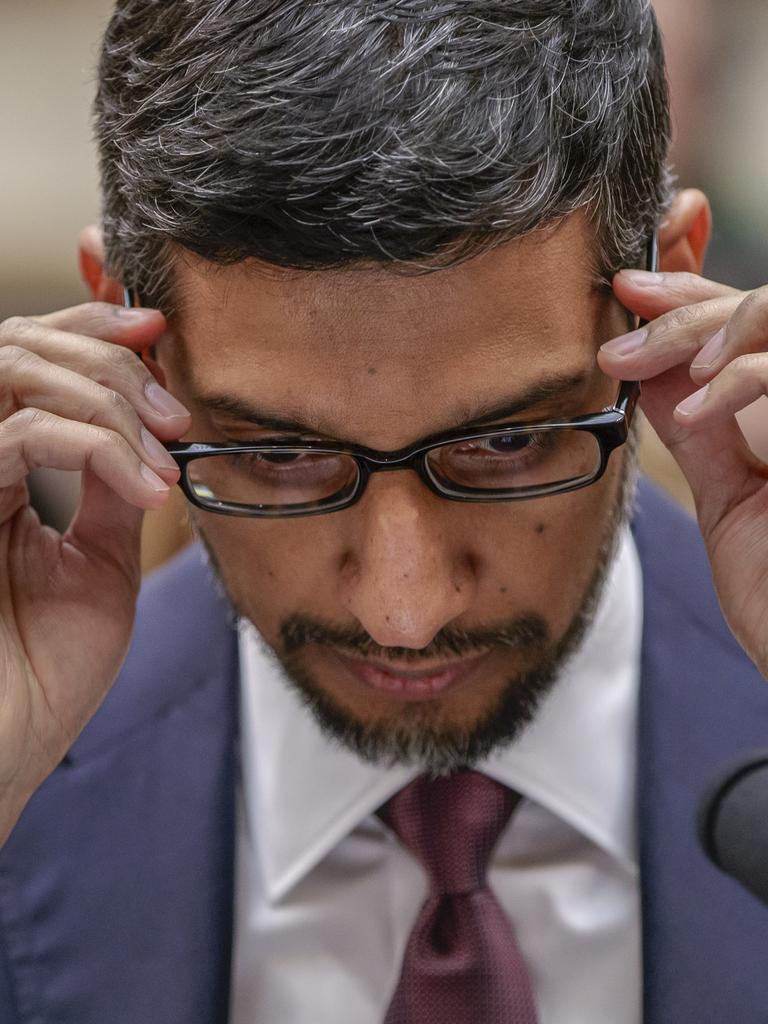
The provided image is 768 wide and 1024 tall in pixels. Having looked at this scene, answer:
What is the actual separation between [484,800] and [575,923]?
0.50ft

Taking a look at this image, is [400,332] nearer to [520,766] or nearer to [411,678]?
[411,678]

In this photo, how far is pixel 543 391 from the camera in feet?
3.37

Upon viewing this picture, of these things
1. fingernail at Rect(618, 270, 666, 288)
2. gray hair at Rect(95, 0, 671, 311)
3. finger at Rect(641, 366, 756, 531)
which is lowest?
finger at Rect(641, 366, 756, 531)

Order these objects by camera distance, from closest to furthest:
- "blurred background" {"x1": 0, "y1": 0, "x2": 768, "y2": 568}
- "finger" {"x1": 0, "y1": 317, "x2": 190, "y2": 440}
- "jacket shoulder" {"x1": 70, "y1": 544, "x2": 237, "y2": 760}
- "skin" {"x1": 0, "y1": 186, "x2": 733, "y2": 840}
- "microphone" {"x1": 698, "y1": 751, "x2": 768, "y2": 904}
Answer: "microphone" {"x1": 698, "y1": 751, "x2": 768, "y2": 904}
"skin" {"x1": 0, "y1": 186, "x2": 733, "y2": 840}
"finger" {"x1": 0, "y1": 317, "x2": 190, "y2": 440}
"jacket shoulder" {"x1": 70, "y1": 544, "x2": 237, "y2": 760}
"blurred background" {"x1": 0, "y1": 0, "x2": 768, "y2": 568}

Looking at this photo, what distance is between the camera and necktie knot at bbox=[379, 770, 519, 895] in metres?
1.27

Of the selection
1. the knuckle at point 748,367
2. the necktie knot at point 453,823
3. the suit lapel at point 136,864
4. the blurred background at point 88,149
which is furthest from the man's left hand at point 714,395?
the blurred background at point 88,149

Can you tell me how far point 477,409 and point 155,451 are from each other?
278mm

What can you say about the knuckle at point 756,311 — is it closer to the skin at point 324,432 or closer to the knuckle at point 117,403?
the skin at point 324,432

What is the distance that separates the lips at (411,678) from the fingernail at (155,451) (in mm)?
240

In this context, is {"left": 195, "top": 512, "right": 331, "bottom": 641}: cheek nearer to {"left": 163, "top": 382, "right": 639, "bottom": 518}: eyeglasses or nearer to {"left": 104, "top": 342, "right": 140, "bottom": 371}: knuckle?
{"left": 163, "top": 382, "right": 639, "bottom": 518}: eyeglasses

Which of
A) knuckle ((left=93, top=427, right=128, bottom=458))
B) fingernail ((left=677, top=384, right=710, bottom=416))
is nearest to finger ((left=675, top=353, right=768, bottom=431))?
fingernail ((left=677, top=384, right=710, bottom=416))

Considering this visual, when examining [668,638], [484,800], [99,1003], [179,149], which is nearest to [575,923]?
[484,800]

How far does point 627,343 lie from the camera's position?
1.06 meters

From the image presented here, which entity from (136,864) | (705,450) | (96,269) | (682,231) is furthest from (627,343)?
(136,864)
